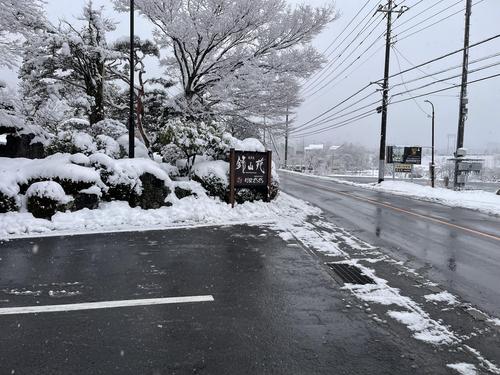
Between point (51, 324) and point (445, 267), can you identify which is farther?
point (445, 267)

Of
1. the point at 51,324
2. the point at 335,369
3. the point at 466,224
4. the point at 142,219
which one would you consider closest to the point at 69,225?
the point at 142,219

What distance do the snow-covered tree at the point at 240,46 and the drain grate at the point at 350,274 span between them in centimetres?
1110

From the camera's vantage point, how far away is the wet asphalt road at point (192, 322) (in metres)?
3.49

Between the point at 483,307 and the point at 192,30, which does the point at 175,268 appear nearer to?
the point at 483,307

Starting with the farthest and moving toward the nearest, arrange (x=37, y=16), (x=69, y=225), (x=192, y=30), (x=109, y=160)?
(x=192, y=30), (x=37, y=16), (x=109, y=160), (x=69, y=225)

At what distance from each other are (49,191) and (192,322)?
6907 millimetres

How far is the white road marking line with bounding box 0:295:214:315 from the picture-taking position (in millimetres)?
4586

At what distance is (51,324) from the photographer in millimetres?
4227

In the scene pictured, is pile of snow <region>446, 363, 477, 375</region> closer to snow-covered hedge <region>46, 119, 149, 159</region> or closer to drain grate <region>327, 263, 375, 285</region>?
drain grate <region>327, 263, 375, 285</region>

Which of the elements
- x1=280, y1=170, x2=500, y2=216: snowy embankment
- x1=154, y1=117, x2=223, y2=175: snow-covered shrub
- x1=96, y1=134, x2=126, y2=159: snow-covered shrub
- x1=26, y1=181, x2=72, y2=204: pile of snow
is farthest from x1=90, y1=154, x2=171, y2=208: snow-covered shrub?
x1=280, y1=170, x2=500, y2=216: snowy embankment

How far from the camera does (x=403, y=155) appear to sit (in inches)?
1289

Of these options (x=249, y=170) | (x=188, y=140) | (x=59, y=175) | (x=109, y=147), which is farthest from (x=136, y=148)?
(x=59, y=175)

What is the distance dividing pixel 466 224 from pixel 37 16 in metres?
14.7

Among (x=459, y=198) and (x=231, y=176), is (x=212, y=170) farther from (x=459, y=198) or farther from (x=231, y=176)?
(x=459, y=198)
